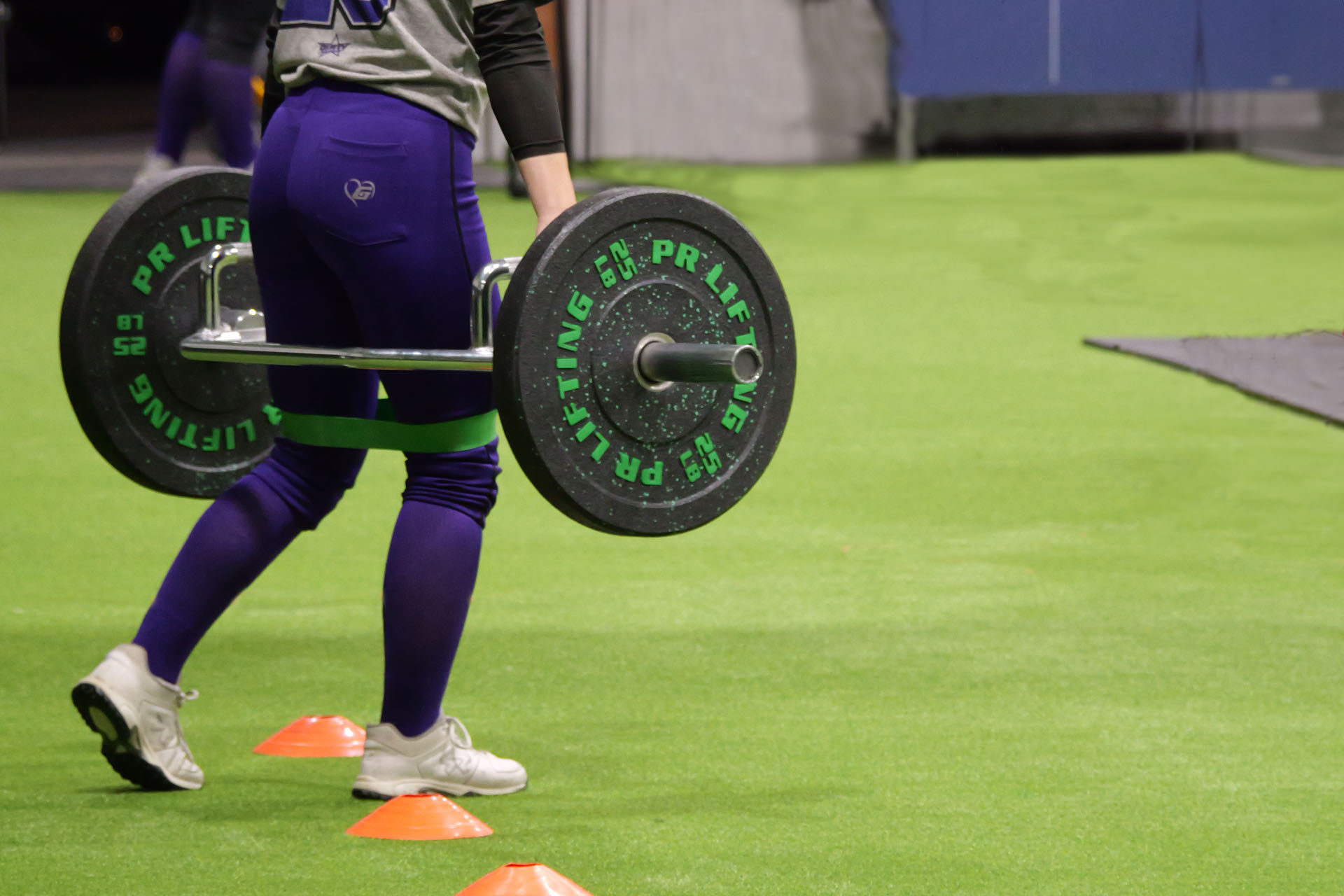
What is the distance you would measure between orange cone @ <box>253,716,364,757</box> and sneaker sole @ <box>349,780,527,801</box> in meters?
0.16

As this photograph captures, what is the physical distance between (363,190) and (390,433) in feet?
0.96

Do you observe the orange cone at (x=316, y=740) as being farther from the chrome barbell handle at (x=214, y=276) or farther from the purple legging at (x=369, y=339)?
the chrome barbell handle at (x=214, y=276)

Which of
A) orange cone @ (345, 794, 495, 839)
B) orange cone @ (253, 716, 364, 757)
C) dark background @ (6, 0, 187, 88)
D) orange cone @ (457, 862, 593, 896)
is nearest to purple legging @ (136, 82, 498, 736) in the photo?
orange cone @ (345, 794, 495, 839)

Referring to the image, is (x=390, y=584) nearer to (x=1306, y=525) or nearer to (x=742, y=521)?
(x=742, y=521)

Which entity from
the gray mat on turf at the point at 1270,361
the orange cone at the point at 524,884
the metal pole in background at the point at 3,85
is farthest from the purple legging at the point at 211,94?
the metal pole in background at the point at 3,85

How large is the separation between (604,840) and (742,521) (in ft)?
5.94

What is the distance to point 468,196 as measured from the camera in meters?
2.07

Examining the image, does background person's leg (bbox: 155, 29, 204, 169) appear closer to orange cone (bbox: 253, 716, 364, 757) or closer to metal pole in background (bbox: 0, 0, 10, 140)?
orange cone (bbox: 253, 716, 364, 757)

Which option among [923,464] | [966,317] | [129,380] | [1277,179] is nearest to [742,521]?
[923,464]

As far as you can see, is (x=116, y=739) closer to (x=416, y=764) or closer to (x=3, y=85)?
(x=416, y=764)

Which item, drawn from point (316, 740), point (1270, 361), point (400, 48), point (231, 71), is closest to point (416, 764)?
point (316, 740)

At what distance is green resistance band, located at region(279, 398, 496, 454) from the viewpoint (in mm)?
2109

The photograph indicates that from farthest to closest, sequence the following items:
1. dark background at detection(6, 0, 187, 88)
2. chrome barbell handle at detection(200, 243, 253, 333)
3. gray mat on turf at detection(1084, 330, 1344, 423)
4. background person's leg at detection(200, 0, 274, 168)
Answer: dark background at detection(6, 0, 187, 88)
background person's leg at detection(200, 0, 274, 168)
gray mat on turf at detection(1084, 330, 1344, 423)
chrome barbell handle at detection(200, 243, 253, 333)

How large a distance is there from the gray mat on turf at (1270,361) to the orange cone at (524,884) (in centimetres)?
356
